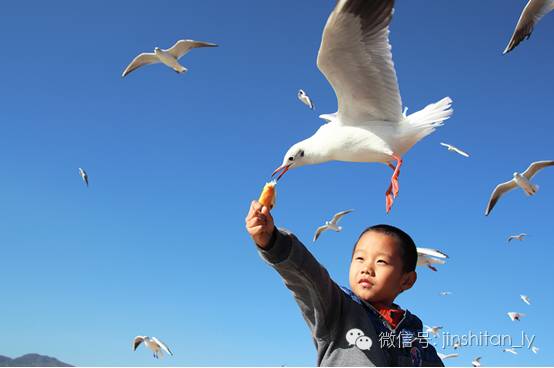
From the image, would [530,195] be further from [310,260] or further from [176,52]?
[310,260]

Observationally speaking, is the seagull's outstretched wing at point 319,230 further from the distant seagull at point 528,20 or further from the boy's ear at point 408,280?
the boy's ear at point 408,280

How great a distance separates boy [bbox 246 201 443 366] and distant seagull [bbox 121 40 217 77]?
6.75m

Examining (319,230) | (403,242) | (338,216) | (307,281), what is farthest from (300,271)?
(319,230)

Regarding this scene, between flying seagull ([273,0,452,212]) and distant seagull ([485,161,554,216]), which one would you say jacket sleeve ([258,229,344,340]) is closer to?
flying seagull ([273,0,452,212])

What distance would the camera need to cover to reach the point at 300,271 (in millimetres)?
1450

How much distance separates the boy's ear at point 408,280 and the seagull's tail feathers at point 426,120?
10.9 ft

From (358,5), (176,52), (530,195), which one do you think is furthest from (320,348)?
(530,195)

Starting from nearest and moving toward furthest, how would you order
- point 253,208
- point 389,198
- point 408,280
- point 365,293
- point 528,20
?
point 253,208
point 365,293
point 408,280
point 389,198
point 528,20

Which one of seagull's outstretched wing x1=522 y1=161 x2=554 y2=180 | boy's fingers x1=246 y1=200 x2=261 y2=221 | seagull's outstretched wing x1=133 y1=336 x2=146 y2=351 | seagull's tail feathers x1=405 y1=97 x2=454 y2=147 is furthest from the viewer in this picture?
seagull's outstretched wing x1=522 y1=161 x2=554 y2=180

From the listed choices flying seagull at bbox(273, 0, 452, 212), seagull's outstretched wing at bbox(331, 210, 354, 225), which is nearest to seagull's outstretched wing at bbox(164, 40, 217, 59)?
seagull's outstretched wing at bbox(331, 210, 354, 225)

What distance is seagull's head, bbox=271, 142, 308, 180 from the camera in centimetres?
504

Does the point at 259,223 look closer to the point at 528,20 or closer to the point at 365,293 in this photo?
the point at 365,293

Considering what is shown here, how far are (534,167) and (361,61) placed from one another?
16.5 feet

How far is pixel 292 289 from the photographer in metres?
1.51
